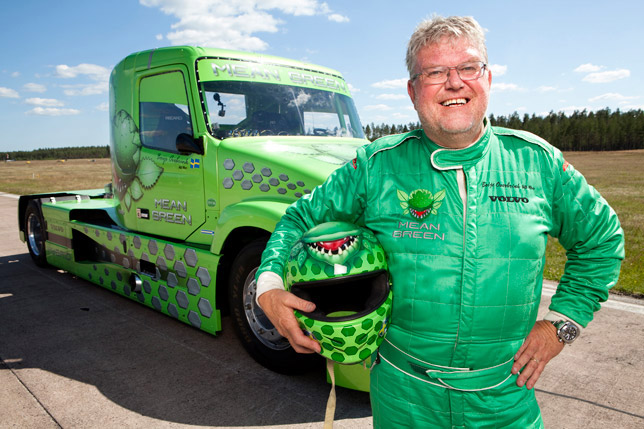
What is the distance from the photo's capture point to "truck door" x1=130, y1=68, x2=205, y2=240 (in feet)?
15.5

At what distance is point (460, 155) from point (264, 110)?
3251 millimetres

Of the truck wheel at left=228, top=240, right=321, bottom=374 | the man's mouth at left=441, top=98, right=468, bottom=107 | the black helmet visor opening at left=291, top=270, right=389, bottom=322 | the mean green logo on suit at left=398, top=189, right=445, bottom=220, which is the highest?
the man's mouth at left=441, top=98, right=468, bottom=107

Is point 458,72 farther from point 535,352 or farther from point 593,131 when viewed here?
point 593,131

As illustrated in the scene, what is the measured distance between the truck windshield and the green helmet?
9.67 feet

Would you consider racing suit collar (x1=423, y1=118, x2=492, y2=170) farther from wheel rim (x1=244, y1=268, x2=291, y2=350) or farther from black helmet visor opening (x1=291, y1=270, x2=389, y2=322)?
wheel rim (x1=244, y1=268, x2=291, y2=350)

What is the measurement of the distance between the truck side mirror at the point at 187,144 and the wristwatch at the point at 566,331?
348 centimetres

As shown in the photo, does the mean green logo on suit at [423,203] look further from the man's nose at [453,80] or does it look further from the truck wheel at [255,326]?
the truck wheel at [255,326]

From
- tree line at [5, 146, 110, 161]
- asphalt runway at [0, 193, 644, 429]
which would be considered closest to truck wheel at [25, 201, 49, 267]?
asphalt runway at [0, 193, 644, 429]

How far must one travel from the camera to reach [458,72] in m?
1.75

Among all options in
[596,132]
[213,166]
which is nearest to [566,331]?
[213,166]

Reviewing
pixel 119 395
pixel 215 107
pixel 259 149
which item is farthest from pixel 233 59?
pixel 119 395

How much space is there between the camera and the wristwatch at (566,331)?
5.91 ft

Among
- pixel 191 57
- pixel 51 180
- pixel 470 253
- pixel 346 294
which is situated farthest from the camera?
pixel 51 180

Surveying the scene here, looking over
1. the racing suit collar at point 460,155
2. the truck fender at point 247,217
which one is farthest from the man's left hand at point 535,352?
the truck fender at point 247,217
